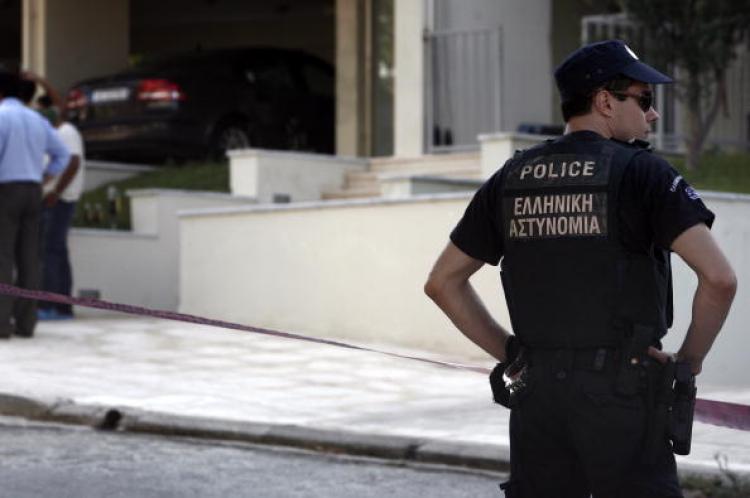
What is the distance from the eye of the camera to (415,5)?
16188 mm

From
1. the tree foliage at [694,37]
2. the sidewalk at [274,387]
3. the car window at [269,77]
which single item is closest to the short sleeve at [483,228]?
the sidewalk at [274,387]

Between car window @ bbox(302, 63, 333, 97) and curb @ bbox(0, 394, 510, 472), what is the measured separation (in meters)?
10.1

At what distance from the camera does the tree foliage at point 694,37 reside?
14.0 metres

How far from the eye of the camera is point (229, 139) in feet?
58.0

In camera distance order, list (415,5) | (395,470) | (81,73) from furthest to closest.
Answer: (81,73), (415,5), (395,470)

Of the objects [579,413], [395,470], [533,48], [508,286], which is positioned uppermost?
[533,48]

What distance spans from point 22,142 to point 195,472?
4712 mm

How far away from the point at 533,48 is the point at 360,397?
779cm

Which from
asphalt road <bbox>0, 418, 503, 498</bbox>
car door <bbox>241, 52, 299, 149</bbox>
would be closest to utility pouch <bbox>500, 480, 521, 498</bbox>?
asphalt road <bbox>0, 418, 503, 498</bbox>

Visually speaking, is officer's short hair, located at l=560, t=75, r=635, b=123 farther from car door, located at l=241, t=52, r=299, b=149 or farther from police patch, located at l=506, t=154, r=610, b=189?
car door, located at l=241, t=52, r=299, b=149

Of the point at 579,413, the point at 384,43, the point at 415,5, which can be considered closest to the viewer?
the point at 579,413

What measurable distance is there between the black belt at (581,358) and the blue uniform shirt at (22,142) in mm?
8079

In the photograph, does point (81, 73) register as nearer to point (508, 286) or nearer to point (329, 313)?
point (329, 313)

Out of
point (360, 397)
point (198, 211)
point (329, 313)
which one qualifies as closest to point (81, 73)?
point (198, 211)
